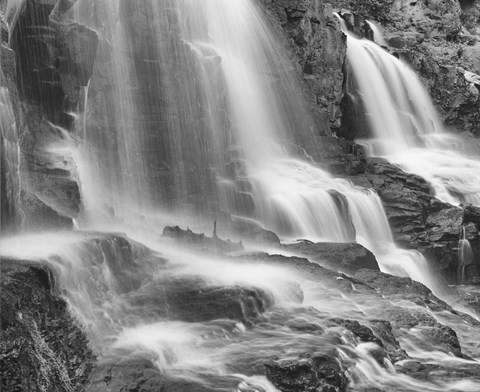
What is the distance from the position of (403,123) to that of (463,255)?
970 centimetres

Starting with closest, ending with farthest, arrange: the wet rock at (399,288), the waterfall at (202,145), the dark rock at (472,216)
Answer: the wet rock at (399,288)
the waterfall at (202,145)
the dark rock at (472,216)

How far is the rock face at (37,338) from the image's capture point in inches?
233

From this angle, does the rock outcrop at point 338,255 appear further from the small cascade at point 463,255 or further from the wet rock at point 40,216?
the small cascade at point 463,255

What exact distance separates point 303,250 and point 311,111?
1003cm

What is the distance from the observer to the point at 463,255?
1945 cm

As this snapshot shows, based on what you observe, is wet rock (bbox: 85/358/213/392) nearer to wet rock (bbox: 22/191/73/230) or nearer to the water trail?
wet rock (bbox: 22/191/73/230)

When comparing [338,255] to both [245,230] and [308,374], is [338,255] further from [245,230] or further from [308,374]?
[308,374]

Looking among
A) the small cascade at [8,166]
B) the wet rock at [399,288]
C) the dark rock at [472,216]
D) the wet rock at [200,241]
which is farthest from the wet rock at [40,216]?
the dark rock at [472,216]

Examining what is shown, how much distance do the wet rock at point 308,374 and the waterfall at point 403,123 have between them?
52.0 feet

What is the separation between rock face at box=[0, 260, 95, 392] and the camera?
5922 millimetres

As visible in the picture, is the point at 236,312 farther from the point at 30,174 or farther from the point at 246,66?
the point at 246,66

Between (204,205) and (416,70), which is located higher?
(416,70)

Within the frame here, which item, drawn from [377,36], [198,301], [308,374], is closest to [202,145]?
[198,301]

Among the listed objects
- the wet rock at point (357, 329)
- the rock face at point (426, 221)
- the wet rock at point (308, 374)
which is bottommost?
the rock face at point (426, 221)
